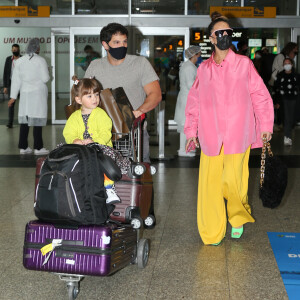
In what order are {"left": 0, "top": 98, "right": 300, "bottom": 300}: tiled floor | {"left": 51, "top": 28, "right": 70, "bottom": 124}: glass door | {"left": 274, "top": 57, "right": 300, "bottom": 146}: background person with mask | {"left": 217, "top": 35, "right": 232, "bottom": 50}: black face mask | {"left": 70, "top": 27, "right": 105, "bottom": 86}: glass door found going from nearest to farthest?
{"left": 0, "top": 98, "right": 300, "bottom": 300}: tiled floor < {"left": 217, "top": 35, "right": 232, "bottom": 50}: black face mask < {"left": 274, "top": 57, "right": 300, "bottom": 146}: background person with mask < {"left": 70, "top": 27, "right": 105, "bottom": 86}: glass door < {"left": 51, "top": 28, "right": 70, "bottom": 124}: glass door

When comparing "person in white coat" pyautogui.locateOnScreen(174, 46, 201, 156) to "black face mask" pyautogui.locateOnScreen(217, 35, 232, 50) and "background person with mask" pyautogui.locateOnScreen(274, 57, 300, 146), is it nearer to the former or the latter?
"background person with mask" pyautogui.locateOnScreen(274, 57, 300, 146)

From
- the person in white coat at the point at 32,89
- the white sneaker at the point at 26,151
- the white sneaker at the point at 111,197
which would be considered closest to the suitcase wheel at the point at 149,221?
the white sneaker at the point at 111,197

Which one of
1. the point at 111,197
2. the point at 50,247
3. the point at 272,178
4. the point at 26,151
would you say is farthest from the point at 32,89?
the point at 50,247

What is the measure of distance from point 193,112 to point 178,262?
130cm

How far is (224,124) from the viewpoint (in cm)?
484

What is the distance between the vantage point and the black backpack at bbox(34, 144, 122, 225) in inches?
139

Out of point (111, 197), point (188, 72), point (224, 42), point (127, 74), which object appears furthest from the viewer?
point (188, 72)

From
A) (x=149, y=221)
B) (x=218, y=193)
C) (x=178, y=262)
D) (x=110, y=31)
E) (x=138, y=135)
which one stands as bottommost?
(x=178, y=262)

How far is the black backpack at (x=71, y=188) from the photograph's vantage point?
3.54 metres

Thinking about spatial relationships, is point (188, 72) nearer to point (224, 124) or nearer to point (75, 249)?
point (224, 124)

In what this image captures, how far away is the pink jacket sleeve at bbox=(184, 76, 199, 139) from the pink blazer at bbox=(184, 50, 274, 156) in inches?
2.9

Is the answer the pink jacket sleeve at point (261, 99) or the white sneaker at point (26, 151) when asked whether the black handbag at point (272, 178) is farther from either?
the white sneaker at point (26, 151)

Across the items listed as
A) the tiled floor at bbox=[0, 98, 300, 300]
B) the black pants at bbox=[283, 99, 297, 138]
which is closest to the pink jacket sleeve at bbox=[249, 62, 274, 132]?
the tiled floor at bbox=[0, 98, 300, 300]

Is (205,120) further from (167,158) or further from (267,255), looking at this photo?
(167,158)
